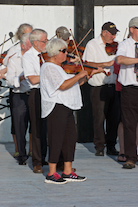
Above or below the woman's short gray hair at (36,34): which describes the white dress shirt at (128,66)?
below

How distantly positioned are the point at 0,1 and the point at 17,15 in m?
0.37

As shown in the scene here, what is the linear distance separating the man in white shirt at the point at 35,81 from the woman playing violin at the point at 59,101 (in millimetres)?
522

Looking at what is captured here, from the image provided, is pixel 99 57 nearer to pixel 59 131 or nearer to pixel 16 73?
pixel 16 73

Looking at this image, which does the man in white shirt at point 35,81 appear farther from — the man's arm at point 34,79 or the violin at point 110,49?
the violin at point 110,49

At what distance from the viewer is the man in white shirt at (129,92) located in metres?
4.86

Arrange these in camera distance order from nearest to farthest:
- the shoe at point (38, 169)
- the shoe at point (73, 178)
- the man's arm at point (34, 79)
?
the shoe at point (73, 178) → the man's arm at point (34, 79) → the shoe at point (38, 169)

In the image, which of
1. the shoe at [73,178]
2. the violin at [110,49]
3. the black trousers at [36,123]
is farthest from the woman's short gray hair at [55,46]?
the violin at [110,49]

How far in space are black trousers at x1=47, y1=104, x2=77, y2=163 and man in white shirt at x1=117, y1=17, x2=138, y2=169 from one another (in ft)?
3.06

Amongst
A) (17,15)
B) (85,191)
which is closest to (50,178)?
(85,191)

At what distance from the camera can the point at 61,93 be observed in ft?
13.7

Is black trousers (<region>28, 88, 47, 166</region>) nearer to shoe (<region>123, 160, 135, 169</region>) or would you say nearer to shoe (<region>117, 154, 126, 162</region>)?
shoe (<region>123, 160, 135, 169</region>)

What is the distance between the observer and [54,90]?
13.4 feet

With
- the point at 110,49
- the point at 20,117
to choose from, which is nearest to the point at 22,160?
the point at 20,117

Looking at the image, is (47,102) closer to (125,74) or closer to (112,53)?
(125,74)
